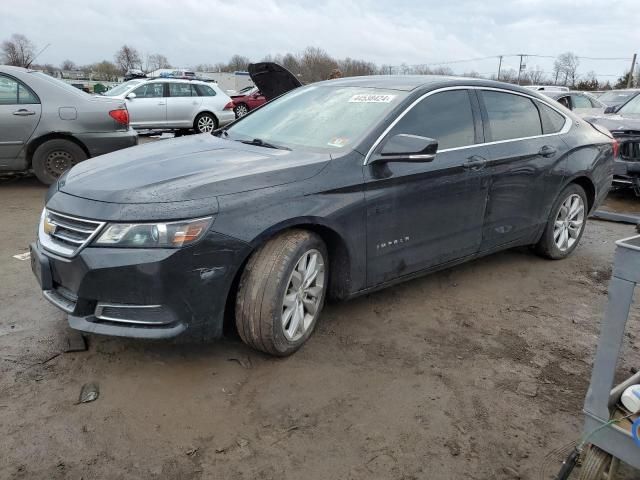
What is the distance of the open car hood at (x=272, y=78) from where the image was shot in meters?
5.79

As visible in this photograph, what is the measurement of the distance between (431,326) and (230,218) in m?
1.62

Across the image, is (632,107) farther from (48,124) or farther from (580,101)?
(48,124)

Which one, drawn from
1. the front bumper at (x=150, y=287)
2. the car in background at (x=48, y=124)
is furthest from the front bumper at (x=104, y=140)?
the front bumper at (x=150, y=287)

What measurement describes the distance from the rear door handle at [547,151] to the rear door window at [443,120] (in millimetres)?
820

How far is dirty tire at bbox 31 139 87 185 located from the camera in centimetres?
670

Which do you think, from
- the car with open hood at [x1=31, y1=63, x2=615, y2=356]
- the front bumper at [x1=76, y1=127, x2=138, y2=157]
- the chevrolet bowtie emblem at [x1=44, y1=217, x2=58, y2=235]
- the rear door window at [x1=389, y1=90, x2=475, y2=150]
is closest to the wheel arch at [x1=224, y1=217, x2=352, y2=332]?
the car with open hood at [x1=31, y1=63, x2=615, y2=356]

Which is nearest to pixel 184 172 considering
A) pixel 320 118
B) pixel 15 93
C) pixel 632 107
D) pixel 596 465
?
pixel 320 118

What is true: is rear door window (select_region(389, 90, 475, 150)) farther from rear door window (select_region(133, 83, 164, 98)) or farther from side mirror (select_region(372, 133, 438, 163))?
rear door window (select_region(133, 83, 164, 98))

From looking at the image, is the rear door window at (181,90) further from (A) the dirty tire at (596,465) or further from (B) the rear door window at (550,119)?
(A) the dirty tire at (596,465)

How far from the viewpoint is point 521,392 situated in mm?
2791

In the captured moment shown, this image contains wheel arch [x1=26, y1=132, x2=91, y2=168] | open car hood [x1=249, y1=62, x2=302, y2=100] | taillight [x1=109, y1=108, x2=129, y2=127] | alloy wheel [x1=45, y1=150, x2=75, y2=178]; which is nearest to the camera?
open car hood [x1=249, y1=62, x2=302, y2=100]

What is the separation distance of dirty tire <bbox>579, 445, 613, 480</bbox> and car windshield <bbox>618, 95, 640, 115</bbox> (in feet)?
26.0

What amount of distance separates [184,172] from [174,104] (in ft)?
37.8

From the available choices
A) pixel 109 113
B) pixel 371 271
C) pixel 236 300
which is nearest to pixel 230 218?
pixel 236 300
